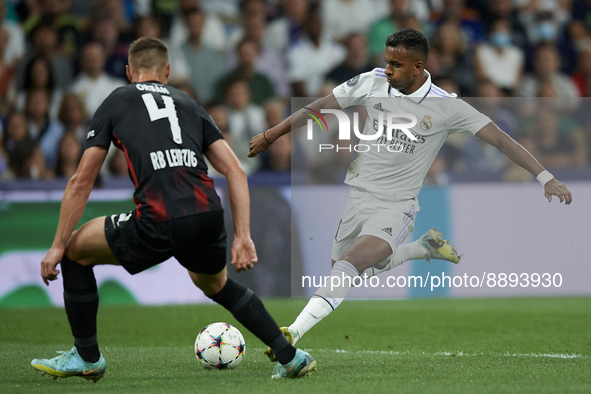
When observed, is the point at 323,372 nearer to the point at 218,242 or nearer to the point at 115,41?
the point at 218,242

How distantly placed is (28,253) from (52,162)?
5.57 ft

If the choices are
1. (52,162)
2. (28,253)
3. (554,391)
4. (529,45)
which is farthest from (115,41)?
(554,391)

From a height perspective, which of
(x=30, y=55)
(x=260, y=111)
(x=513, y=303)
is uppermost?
(x=30, y=55)

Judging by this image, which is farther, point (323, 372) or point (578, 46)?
point (578, 46)

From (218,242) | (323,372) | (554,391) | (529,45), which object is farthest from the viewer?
(529,45)

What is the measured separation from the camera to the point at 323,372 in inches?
188

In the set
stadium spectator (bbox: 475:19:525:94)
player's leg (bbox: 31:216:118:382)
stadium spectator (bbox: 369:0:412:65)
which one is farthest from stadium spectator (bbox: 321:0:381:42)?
player's leg (bbox: 31:216:118:382)

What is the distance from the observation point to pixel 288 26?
12.0m

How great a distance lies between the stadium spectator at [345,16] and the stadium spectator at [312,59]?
0.56 meters

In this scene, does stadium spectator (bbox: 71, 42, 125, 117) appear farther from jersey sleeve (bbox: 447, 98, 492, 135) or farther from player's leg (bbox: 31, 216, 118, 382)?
player's leg (bbox: 31, 216, 118, 382)

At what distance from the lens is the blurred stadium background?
8.52 m

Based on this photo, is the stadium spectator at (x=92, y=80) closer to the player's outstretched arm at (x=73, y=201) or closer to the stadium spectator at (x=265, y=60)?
the stadium spectator at (x=265, y=60)

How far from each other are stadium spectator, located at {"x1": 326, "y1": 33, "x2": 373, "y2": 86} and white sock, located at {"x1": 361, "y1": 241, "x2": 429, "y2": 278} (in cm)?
504

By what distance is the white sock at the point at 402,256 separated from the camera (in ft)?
18.4
